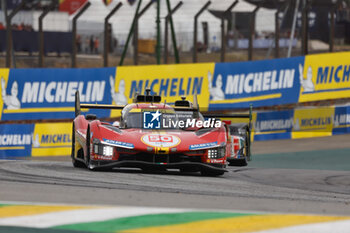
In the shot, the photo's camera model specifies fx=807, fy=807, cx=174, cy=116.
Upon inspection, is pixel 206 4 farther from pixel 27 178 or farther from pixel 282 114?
pixel 27 178

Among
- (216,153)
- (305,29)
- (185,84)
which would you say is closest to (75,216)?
(216,153)

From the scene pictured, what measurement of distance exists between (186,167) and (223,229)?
206 inches

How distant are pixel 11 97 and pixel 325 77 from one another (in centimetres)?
912

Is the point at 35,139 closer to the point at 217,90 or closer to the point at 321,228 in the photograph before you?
the point at 217,90

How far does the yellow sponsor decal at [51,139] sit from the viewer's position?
17.5 meters

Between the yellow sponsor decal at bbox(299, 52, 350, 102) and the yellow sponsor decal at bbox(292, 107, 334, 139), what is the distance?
2.82ft

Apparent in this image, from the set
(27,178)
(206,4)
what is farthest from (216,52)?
(27,178)

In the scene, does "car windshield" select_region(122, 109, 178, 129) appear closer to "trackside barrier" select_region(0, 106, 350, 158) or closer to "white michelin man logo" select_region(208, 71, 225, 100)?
"trackside barrier" select_region(0, 106, 350, 158)

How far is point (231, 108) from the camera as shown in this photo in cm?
2053

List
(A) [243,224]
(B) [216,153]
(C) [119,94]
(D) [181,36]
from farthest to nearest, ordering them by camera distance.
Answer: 1. (D) [181,36]
2. (C) [119,94]
3. (B) [216,153]
4. (A) [243,224]

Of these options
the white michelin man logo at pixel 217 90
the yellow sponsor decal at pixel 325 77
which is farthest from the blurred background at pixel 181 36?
the white michelin man logo at pixel 217 90

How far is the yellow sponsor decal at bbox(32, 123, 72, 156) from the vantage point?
17.5m

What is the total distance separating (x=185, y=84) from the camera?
2016cm

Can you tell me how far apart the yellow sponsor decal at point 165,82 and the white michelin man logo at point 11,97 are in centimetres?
238
